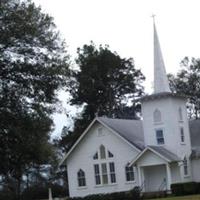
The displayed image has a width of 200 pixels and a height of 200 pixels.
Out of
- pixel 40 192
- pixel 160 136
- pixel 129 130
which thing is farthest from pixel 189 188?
pixel 40 192

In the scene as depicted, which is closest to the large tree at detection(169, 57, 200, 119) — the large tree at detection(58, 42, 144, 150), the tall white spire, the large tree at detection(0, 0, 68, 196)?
the large tree at detection(58, 42, 144, 150)

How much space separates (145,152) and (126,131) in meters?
4.46

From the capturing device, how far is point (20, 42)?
3288 centimetres

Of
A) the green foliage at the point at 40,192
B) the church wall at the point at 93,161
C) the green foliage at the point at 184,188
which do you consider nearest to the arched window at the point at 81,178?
the church wall at the point at 93,161

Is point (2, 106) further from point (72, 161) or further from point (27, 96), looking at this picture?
point (72, 161)

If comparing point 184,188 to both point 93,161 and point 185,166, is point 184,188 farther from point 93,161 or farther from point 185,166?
point 93,161

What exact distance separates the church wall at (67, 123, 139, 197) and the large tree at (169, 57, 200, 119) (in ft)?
83.3

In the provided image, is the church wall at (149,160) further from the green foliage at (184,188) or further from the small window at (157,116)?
the small window at (157,116)

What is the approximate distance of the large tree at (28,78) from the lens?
106 ft

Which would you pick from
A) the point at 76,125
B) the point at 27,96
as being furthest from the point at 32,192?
the point at 27,96

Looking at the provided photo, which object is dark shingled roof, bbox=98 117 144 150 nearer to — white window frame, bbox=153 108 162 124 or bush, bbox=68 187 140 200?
white window frame, bbox=153 108 162 124

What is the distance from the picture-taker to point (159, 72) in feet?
178

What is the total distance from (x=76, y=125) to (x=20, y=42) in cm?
4513

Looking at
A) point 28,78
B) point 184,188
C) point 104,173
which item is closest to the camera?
point 28,78
